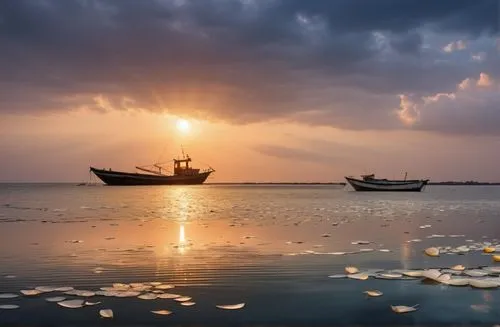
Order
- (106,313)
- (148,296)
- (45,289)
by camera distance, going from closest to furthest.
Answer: (106,313)
(148,296)
(45,289)

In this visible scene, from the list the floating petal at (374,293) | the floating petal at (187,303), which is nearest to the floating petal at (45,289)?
the floating petal at (187,303)

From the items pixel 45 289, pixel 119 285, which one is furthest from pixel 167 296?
pixel 45 289

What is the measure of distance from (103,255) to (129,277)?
3.65 m

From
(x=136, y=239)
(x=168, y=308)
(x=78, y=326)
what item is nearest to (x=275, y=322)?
(x=168, y=308)

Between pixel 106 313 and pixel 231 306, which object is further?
pixel 231 306

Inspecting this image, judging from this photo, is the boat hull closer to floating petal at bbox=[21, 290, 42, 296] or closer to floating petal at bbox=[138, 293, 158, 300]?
floating petal at bbox=[138, 293, 158, 300]

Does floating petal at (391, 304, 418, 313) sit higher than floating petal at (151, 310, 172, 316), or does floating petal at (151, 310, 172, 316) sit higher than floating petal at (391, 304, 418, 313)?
floating petal at (391, 304, 418, 313)

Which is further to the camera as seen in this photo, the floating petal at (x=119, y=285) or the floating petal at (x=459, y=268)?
the floating petal at (x=459, y=268)

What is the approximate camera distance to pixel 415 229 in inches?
859

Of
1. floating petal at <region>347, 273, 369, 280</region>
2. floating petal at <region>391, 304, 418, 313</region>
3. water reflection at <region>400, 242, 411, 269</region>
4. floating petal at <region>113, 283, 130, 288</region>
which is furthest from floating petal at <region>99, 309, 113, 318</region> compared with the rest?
water reflection at <region>400, 242, 411, 269</region>

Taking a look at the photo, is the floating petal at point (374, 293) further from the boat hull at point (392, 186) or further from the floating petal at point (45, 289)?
the boat hull at point (392, 186)

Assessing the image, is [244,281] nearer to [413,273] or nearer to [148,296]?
[148,296]

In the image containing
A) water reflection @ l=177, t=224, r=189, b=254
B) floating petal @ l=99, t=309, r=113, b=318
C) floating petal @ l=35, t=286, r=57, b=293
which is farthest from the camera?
water reflection @ l=177, t=224, r=189, b=254

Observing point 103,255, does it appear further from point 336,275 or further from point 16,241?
point 336,275
